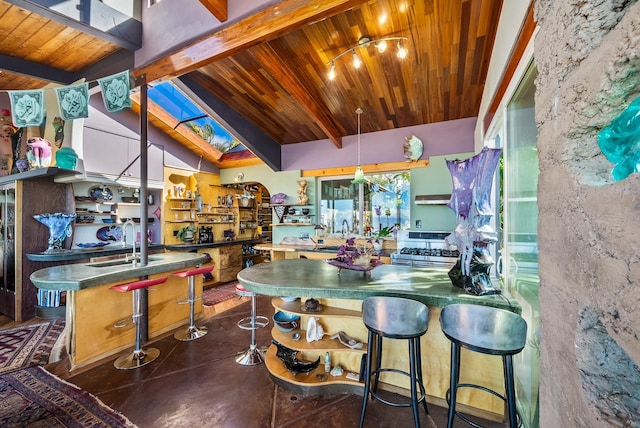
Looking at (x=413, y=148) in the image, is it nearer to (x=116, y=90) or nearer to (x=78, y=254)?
(x=116, y=90)

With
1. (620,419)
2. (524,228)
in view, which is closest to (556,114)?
(620,419)

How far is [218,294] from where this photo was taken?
516 cm

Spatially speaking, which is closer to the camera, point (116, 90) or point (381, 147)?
point (116, 90)

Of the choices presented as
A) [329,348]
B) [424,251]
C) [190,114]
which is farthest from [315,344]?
[190,114]

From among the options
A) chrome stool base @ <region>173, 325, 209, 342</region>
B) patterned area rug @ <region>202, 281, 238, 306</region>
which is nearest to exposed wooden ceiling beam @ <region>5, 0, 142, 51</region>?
chrome stool base @ <region>173, 325, 209, 342</region>

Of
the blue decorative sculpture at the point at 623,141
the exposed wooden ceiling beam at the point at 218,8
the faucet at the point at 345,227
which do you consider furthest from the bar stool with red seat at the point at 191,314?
the blue decorative sculpture at the point at 623,141

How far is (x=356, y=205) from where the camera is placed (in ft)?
18.1

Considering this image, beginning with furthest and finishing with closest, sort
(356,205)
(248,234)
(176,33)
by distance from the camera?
(248,234) < (356,205) < (176,33)

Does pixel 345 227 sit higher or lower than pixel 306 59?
lower

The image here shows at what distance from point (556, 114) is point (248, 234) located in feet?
24.5

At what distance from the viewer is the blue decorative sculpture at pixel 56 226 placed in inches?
153

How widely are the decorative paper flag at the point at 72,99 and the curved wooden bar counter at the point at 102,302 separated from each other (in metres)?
→ 1.68

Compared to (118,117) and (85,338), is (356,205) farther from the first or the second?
(118,117)

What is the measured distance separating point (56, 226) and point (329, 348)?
4.40 m
